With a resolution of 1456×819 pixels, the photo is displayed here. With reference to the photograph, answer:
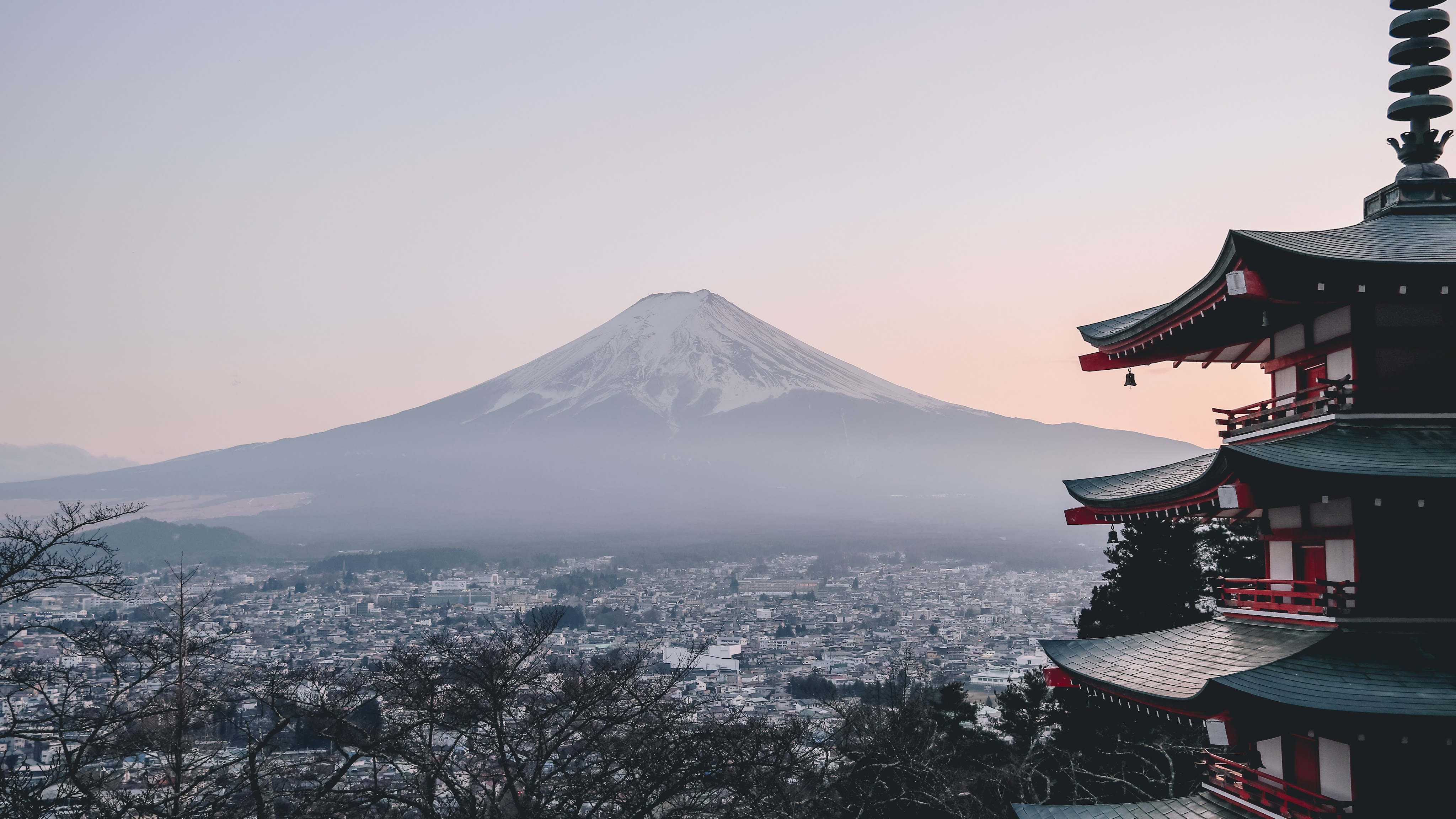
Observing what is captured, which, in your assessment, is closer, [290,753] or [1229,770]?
[1229,770]

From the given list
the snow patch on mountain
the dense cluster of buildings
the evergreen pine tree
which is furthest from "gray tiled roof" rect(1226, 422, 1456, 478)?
the snow patch on mountain

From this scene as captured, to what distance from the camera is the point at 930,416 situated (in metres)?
172

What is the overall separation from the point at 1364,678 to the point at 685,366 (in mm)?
161392

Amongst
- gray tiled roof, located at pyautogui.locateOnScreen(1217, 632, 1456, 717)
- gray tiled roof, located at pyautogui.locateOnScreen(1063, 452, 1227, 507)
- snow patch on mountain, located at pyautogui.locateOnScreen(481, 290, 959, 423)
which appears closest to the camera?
gray tiled roof, located at pyautogui.locateOnScreen(1217, 632, 1456, 717)

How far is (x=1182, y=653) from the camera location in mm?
9156

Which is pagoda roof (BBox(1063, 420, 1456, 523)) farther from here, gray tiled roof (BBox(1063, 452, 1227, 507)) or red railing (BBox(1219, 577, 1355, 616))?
red railing (BBox(1219, 577, 1355, 616))

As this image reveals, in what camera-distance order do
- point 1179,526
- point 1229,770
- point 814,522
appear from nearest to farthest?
point 1229,770 < point 1179,526 < point 814,522

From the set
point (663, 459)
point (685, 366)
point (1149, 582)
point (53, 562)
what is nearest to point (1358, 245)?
point (53, 562)

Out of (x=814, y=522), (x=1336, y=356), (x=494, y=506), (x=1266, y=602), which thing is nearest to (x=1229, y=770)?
(x=1266, y=602)

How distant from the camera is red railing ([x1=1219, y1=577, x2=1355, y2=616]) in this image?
26.0 ft

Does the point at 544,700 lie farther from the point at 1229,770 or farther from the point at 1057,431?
the point at 1057,431

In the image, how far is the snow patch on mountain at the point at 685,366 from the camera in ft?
540

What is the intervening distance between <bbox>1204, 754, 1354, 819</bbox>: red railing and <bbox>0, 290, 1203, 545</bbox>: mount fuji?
391 feet

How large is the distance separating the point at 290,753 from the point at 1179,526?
16.6 m
